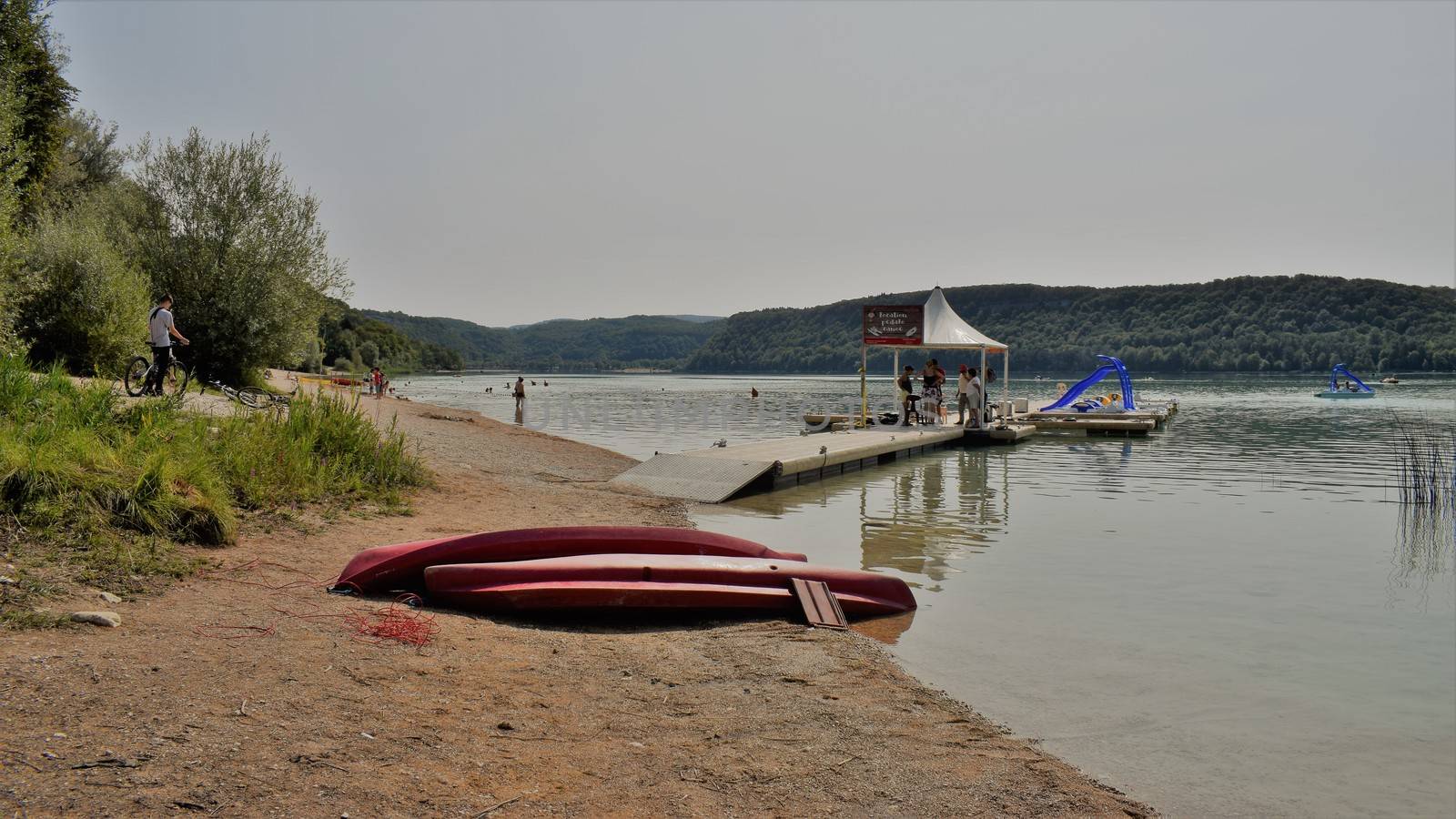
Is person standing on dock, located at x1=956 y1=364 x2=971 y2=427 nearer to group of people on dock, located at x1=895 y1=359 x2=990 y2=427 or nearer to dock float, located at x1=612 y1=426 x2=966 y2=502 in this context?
group of people on dock, located at x1=895 y1=359 x2=990 y2=427

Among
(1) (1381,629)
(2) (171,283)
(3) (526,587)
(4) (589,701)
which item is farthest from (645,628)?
(2) (171,283)

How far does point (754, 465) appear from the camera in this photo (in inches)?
645

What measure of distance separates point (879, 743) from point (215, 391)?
22.8 meters

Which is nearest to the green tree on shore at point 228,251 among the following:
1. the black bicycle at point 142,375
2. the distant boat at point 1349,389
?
the black bicycle at point 142,375

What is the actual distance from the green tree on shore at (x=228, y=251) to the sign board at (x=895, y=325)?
17018mm

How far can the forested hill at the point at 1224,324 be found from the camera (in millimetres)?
118500

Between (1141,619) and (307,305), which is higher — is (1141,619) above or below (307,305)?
below

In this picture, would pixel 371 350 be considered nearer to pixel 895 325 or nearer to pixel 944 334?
pixel 895 325

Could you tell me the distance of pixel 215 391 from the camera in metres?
23.0

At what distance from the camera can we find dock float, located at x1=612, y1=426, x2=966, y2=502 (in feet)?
51.1

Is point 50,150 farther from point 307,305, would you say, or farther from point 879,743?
point 879,743

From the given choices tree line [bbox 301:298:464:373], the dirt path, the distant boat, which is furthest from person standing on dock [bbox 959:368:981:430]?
tree line [bbox 301:298:464:373]

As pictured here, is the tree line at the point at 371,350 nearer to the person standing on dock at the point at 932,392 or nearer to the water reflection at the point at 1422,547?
the person standing on dock at the point at 932,392

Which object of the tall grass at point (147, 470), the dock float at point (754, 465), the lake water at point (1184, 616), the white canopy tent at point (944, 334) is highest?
the white canopy tent at point (944, 334)
